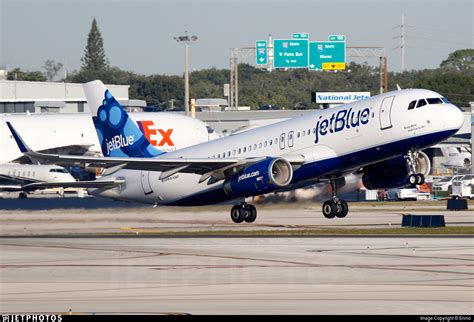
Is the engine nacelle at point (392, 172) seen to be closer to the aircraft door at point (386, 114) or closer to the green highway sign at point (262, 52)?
the aircraft door at point (386, 114)

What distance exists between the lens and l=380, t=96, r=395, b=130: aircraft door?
1511 inches

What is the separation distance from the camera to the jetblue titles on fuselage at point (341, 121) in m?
39.0

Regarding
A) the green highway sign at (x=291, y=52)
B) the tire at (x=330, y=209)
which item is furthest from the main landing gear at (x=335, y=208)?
the green highway sign at (x=291, y=52)

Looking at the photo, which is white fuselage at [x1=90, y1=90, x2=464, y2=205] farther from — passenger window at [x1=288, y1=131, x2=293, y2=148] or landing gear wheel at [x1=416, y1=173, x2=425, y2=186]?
landing gear wheel at [x1=416, y1=173, x2=425, y2=186]

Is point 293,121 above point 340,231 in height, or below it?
above

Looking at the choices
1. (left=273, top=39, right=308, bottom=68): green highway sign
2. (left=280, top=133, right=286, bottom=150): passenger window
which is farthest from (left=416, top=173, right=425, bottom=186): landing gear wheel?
(left=273, top=39, right=308, bottom=68): green highway sign

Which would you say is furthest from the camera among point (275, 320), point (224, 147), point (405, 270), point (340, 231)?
point (224, 147)

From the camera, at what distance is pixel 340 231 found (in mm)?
40719

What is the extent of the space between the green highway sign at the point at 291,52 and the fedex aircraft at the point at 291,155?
76592mm

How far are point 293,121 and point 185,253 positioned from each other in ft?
40.3

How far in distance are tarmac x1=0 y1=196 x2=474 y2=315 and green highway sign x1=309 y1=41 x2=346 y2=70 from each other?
81.4m

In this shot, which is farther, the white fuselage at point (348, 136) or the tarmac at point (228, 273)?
the white fuselage at point (348, 136)

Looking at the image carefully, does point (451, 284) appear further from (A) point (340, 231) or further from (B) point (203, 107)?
(B) point (203, 107)

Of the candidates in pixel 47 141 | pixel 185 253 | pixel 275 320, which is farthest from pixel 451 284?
pixel 47 141
